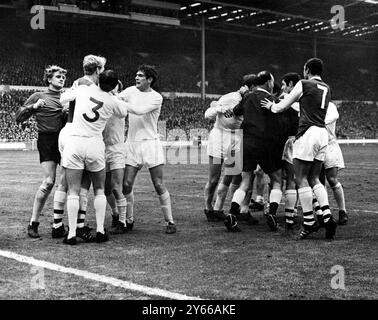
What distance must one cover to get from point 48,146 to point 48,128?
23 centimetres

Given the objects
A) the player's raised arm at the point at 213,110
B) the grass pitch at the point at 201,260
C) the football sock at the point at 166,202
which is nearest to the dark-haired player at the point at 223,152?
the player's raised arm at the point at 213,110

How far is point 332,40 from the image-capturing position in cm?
6625

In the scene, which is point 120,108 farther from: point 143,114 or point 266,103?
point 266,103

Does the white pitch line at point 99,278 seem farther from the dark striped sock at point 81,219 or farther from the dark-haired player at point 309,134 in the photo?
the dark-haired player at point 309,134

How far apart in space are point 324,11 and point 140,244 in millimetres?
49850

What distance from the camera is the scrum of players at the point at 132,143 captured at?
669 cm

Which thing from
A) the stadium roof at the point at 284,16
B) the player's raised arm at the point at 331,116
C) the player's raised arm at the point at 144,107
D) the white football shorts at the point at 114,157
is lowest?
the white football shorts at the point at 114,157

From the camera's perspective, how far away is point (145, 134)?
7.49 m

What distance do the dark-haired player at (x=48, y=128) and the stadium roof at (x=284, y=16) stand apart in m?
41.2

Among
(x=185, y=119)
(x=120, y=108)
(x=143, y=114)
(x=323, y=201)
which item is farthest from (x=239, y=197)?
(x=185, y=119)

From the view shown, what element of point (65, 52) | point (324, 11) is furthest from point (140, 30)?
point (324, 11)

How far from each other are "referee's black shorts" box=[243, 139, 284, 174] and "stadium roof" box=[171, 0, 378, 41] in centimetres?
4096

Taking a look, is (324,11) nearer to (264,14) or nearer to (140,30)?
(264,14)

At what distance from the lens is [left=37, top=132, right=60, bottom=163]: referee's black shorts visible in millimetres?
7262
